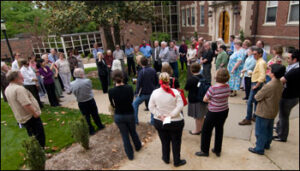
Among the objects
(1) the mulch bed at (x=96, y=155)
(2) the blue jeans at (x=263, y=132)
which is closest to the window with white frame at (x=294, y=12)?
(2) the blue jeans at (x=263, y=132)

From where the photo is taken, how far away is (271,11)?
12.9m

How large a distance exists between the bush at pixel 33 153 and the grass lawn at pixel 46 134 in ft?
2.79

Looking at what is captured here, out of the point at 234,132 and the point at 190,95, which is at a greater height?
the point at 190,95

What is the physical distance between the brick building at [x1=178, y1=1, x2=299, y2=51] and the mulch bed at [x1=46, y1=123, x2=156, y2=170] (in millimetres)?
12337

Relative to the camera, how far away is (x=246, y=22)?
14.2 metres

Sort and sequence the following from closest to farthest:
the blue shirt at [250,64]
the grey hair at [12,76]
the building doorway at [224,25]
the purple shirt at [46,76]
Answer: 1. the grey hair at [12,76]
2. the blue shirt at [250,64]
3. the purple shirt at [46,76]
4. the building doorway at [224,25]

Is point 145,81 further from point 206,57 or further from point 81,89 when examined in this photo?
point 206,57

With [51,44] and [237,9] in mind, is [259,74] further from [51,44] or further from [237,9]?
[51,44]

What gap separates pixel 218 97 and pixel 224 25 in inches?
639

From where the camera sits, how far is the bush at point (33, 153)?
3.38 metres

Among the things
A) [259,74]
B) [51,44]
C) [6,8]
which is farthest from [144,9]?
[6,8]

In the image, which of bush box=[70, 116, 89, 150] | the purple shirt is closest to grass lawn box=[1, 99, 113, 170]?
bush box=[70, 116, 89, 150]

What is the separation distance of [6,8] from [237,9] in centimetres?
2512

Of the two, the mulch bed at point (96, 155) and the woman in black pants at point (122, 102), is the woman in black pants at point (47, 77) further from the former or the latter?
the woman in black pants at point (122, 102)
